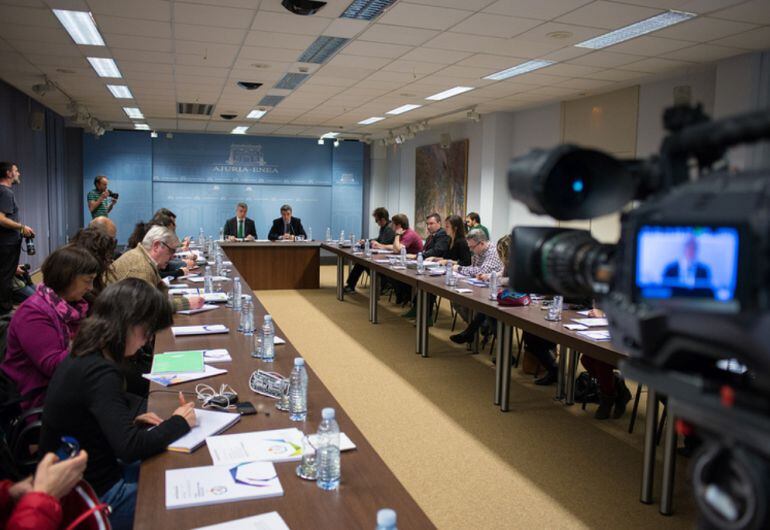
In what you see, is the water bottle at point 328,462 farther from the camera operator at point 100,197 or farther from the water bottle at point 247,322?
the camera operator at point 100,197

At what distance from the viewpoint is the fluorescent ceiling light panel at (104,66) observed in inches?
255

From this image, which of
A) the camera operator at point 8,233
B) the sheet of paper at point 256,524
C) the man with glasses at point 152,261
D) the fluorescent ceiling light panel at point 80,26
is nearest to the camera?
the sheet of paper at point 256,524

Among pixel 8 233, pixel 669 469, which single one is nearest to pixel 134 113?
pixel 8 233

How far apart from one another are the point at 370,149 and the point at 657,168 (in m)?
13.7

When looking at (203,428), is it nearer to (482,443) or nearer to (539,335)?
(482,443)

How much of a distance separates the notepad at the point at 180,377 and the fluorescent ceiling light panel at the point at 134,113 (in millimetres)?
8892

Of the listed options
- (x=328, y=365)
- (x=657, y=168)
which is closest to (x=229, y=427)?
(x=657, y=168)

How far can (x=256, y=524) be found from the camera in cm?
142

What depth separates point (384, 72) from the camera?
6738mm

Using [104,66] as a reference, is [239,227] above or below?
below

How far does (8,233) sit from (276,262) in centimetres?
395

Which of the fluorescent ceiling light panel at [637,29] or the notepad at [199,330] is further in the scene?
the fluorescent ceiling light panel at [637,29]

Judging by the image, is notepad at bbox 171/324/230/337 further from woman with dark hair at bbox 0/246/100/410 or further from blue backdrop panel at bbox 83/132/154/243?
blue backdrop panel at bbox 83/132/154/243

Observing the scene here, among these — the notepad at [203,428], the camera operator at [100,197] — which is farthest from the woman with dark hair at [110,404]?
the camera operator at [100,197]
